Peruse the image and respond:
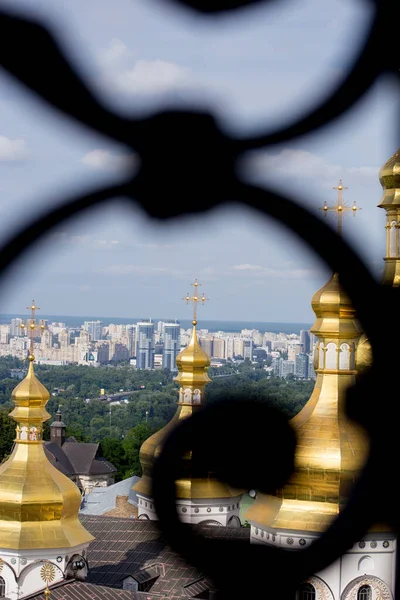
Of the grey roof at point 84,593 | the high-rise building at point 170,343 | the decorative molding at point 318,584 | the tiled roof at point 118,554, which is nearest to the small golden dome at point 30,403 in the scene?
the grey roof at point 84,593

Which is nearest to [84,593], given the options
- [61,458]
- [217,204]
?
[217,204]

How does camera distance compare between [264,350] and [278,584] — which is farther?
[264,350]

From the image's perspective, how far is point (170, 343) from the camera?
65.1 inches

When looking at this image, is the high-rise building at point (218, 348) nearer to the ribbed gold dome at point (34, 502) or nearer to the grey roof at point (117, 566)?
the grey roof at point (117, 566)

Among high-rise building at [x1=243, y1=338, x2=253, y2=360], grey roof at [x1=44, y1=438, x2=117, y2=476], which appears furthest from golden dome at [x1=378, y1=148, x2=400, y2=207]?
grey roof at [x1=44, y1=438, x2=117, y2=476]

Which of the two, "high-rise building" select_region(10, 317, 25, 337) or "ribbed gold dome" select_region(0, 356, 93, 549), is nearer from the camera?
"high-rise building" select_region(10, 317, 25, 337)

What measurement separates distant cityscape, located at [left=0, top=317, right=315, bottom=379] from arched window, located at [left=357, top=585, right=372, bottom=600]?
43.8 ft

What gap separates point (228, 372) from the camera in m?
1.55

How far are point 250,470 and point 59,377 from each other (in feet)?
3.09

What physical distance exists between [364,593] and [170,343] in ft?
45.7

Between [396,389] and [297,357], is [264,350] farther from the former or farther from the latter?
[396,389]

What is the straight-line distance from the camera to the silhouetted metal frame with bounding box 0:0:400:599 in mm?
1191

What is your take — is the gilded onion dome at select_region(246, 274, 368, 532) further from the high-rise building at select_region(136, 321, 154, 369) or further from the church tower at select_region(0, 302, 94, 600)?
the church tower at select_region(0, 302, 94, 600)

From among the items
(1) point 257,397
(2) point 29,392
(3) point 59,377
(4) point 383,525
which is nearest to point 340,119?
(1) point 257,397
